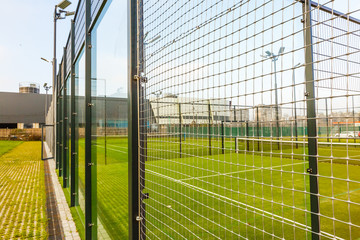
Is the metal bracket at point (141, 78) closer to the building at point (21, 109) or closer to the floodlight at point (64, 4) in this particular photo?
the floodlight at point (64, 4)

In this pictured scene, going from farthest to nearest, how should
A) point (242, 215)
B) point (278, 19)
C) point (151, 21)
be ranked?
1. point (242, 215)
2. point (151, 21)
3. point (278, 19)

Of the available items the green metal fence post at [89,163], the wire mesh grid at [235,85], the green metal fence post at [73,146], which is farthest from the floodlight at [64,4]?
the wire mesh grid at [235,85]

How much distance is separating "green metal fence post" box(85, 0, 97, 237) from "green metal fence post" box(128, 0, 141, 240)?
128 centimetres

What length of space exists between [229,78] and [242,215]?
3.33 metres

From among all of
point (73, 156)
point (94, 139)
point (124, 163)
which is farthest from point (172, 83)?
point (73, 156)

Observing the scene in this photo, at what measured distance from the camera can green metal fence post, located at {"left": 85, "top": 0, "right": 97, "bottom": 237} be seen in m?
2.80

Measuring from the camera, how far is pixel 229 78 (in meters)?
1.07

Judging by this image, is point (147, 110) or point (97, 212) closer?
point (147, 110)

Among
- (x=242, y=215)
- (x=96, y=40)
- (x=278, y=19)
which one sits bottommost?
(x=242, y=215)

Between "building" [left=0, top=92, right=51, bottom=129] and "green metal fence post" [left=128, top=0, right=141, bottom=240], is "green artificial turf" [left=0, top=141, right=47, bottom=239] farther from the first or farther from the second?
"building" [left=0, top=92, right=51, bottom=129]

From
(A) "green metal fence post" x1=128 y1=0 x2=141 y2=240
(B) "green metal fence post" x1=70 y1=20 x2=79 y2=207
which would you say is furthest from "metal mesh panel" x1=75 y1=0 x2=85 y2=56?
(A) "green metal fence post" x1=128 y1=0 x2=141 y2=240

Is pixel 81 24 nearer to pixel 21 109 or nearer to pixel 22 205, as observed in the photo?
pixel 22 205

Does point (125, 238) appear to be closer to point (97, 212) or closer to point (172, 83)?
point (97, 212)

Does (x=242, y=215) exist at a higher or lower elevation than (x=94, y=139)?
lower
